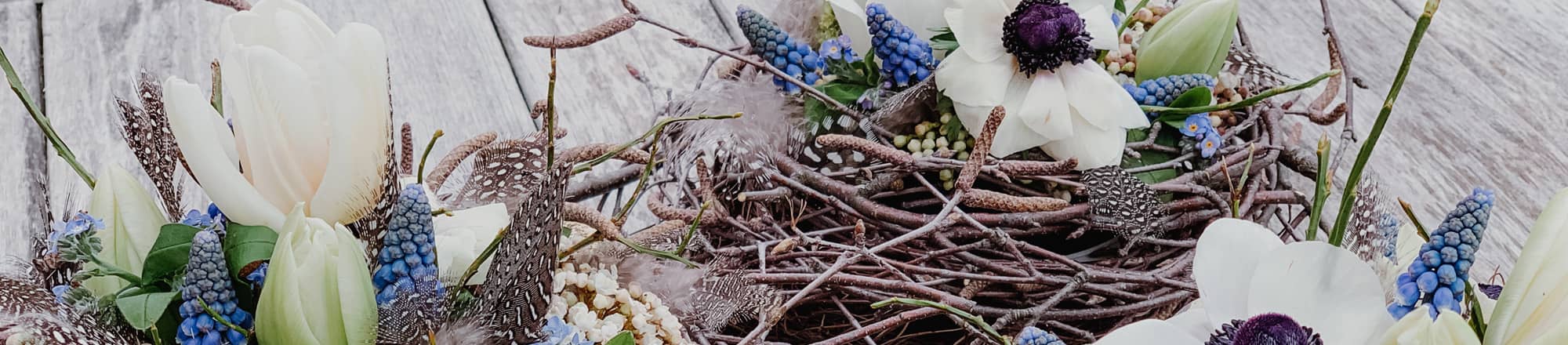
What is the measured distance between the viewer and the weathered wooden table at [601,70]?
87 cm

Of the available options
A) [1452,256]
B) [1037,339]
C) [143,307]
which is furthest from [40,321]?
[1452,256]

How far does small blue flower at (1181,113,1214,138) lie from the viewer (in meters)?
0.61

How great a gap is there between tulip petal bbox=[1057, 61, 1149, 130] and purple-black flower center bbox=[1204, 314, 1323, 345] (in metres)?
0.26

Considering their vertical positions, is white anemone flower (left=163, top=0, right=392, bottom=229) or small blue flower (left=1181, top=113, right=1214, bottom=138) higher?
white anemone flower (left=163, top=0, right=392, bottom=229)

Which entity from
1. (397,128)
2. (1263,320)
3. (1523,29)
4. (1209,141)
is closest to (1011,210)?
(1209,141)

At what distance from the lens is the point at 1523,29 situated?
1.01 m

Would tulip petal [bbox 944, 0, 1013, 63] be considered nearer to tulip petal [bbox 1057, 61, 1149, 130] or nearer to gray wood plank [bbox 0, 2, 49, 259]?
tulip petal [bbox 1057, 61, 1149, 130]

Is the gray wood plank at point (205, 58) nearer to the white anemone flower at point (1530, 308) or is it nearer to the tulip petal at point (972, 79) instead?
the tulip petal at point (972, 79)

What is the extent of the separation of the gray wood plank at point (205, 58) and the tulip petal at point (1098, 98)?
0.49 m

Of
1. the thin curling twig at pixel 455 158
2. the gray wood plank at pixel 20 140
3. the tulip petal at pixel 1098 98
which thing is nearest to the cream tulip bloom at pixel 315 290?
the thin curling twig at pixel 455 158

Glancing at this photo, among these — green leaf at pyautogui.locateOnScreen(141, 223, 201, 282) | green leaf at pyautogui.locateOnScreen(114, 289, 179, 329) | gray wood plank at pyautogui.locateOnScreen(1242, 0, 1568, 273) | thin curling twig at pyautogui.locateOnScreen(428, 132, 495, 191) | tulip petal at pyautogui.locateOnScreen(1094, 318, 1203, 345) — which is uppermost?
green leaf at pyautogui.locateOnScreen(141, 223, 201, 282)

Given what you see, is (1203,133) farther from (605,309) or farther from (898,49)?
(605,309)

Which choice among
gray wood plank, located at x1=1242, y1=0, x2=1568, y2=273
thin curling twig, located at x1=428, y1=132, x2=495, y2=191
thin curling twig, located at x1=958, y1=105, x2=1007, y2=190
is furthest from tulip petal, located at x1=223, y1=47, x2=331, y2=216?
gray wood plank, located at x1=1242, y1=0, x2=1568, y2=273

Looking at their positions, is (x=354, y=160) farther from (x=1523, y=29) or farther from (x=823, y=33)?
(x=1523, y=29)
